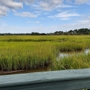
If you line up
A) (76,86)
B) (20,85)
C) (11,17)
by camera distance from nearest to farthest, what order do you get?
(20,85), (76,86), (11,17)

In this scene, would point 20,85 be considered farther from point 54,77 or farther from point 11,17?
point 11,17

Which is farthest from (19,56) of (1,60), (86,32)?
(86,32)

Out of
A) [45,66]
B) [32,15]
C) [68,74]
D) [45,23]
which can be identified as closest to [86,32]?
[45,23]

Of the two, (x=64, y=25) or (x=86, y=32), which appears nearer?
(x=64, y=25)

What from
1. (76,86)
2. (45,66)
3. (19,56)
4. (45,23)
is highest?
(45,23)

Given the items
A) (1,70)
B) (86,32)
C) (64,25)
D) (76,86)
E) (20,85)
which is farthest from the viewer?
(86,32)

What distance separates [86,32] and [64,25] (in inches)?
1384

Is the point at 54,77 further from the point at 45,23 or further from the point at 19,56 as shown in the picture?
the point at 45,23

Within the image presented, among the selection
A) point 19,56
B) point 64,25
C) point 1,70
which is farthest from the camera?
point 64,25

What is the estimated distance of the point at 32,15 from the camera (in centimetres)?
2134

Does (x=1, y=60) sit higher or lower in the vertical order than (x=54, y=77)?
lower

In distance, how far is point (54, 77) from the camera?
1191 mm

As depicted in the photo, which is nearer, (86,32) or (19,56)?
(19,56)

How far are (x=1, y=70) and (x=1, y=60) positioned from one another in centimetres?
49
